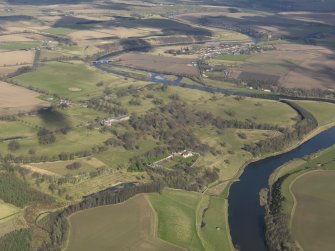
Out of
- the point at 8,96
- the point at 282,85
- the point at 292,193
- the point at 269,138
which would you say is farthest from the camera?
the point at 282,85

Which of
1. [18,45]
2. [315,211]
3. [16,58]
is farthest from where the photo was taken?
[18,45]

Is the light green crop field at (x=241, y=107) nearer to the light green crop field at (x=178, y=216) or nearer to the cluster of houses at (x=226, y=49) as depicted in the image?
the light green crop field at (x=178, y=216)

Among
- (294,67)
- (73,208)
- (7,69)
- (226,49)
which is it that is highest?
(73,208)

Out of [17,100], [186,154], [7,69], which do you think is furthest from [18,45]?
[186,154]

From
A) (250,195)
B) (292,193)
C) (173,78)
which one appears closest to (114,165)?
(250,195)

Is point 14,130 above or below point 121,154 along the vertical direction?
below

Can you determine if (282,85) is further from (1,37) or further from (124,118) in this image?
(1,37)

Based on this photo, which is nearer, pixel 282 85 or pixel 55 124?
pixel 55 124

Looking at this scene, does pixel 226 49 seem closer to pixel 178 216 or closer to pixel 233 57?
pixel 233 57

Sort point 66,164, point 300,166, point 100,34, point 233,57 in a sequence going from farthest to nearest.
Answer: point 100,34 < point 233,57 < point 300,166 < point 66,164
